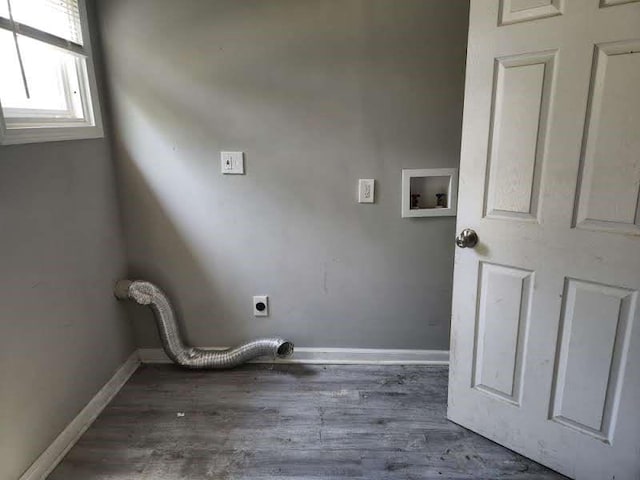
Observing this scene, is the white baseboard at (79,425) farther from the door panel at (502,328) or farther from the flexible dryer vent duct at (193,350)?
the door panel at (502,328)

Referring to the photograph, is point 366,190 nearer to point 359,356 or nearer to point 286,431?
point 359,356

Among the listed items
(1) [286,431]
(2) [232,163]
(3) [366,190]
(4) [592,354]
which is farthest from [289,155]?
(4) [592,354]

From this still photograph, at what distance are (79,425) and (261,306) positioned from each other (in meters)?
1.03

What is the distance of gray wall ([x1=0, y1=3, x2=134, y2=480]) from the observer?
4.91ft

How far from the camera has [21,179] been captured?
155 cm

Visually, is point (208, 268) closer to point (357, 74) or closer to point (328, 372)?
point (328, 372)

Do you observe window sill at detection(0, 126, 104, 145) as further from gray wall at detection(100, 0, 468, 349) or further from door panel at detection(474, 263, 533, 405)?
door panel at detection(474, 263, 533, 405)

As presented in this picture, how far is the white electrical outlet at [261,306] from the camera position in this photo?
2.38 m

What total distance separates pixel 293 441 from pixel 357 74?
5.87 feet

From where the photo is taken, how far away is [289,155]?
219 cm

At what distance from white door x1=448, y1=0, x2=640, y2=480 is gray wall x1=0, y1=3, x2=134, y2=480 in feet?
5.66

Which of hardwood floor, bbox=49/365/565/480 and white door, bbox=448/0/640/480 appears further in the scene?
hardwood floor, bbox=49/365/565/480

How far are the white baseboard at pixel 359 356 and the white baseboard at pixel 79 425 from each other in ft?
0.63

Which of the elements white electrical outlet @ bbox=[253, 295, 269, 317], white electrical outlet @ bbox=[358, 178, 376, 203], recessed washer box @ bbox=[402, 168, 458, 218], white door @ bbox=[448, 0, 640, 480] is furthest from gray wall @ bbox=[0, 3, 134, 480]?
white door @ bbox=[448, 0, 640, 480]
